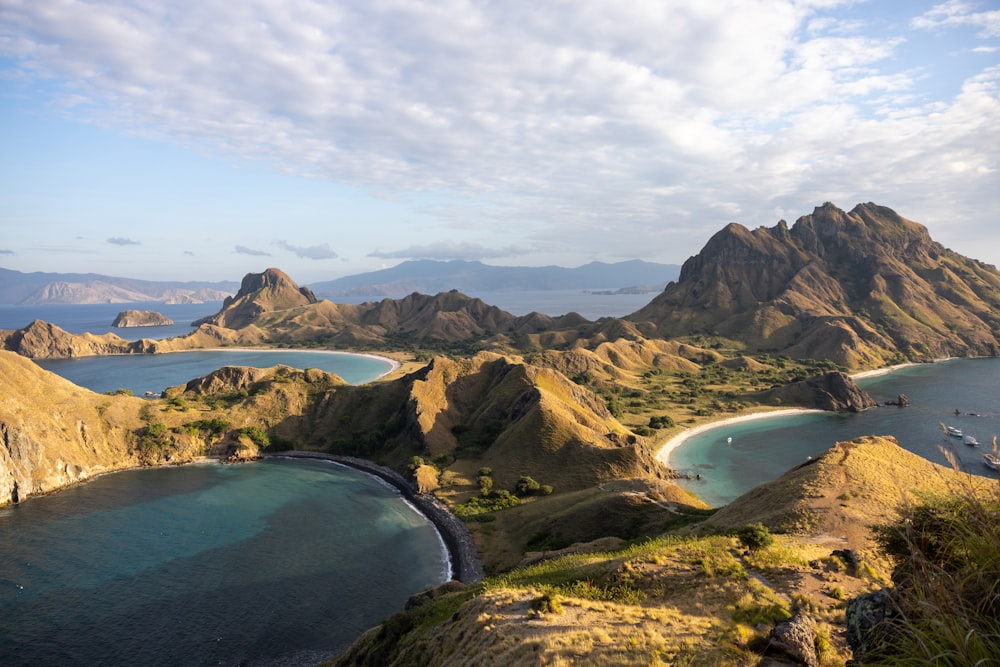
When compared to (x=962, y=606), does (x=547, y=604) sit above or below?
below

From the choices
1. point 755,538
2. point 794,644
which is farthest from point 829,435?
point 794,644

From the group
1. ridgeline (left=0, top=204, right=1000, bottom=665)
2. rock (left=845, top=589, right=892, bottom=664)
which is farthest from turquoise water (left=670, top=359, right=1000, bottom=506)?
rock (left=845, top=589, right=892, bottom=664)

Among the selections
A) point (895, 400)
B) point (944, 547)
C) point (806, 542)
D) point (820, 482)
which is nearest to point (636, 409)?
point (895, 400)

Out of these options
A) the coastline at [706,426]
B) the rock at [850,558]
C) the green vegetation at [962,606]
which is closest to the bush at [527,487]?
the coastline at [706,426]

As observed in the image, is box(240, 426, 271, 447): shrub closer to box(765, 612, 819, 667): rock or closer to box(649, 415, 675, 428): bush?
box(649, 415, 675, 428): bush

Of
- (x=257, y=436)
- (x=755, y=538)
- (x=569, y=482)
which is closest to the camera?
(x=755, y=538)

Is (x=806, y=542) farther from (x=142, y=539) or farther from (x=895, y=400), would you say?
(x=895, y=400)

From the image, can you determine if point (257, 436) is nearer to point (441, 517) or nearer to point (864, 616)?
point (441, 517)
